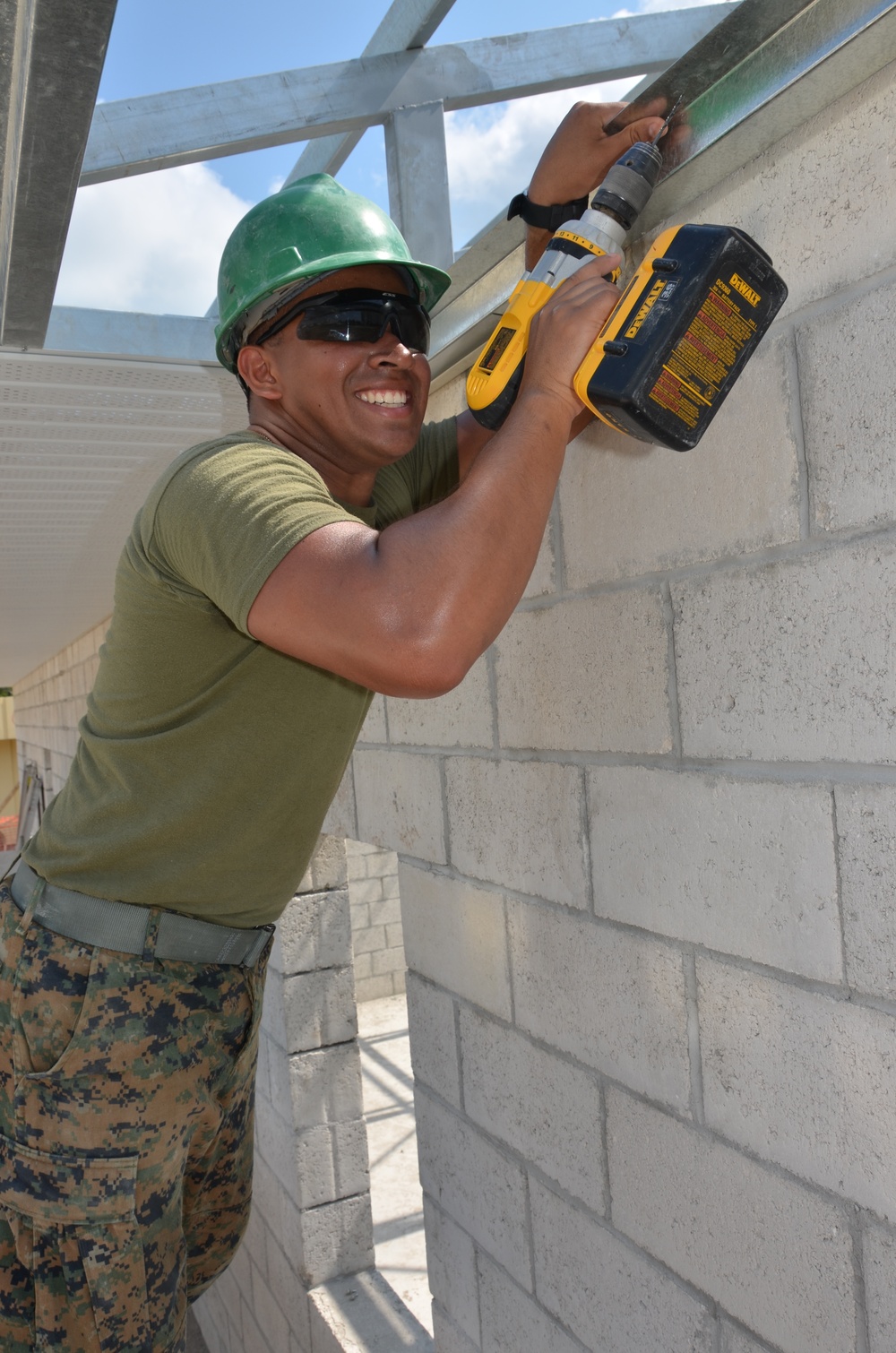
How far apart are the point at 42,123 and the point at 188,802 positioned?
38.8 inches

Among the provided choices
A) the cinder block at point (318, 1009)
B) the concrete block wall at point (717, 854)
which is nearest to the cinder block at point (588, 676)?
the concrete block wall at point (717, 854)

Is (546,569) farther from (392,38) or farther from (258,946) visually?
(392,38)

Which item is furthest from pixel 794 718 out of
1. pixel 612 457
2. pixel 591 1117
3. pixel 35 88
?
pixel 35 88

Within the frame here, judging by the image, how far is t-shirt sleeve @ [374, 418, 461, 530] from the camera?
192 cm

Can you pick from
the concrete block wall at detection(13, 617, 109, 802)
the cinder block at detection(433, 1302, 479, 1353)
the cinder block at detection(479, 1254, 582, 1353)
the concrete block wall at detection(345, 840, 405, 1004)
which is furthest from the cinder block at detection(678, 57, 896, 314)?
the concrete block wall at detection(345, 840, 405, 1004)

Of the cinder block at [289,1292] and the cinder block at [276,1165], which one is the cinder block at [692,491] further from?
the cinder block at [289,1292]

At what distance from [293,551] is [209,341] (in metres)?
1.16

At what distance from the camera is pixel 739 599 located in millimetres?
1348

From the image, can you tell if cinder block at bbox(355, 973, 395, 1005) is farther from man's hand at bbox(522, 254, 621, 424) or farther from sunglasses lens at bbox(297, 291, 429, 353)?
man's hand at bbox(522, 254, 621, 424)

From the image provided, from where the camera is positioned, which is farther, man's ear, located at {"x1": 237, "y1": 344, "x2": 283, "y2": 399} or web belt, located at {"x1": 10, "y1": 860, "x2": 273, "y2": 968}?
web belt, located at {"x1": 10, "y1": 860, "x2": 273, "y2": 968}

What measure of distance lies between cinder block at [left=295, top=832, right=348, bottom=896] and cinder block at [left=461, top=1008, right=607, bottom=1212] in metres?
1.54

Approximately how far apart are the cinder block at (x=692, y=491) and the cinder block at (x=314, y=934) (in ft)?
7.38

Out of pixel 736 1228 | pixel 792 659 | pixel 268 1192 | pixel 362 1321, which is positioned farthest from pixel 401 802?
pixel 268 1192

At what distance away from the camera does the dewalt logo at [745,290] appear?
1.20 m
